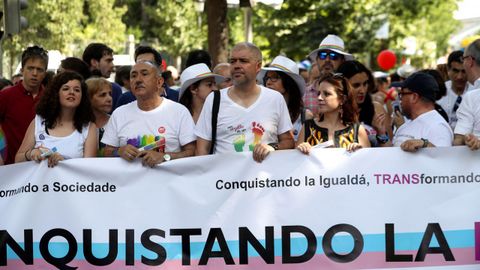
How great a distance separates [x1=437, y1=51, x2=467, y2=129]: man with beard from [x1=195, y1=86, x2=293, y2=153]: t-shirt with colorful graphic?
137 inches

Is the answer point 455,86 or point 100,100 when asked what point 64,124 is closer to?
point 100,100

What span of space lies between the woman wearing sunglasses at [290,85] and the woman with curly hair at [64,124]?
1.82m

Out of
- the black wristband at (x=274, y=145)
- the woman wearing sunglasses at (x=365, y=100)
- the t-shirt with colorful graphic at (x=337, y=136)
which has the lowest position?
the black wristband at (x=274, y=145)

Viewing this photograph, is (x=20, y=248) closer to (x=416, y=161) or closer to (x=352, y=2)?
(x=416, y=161)

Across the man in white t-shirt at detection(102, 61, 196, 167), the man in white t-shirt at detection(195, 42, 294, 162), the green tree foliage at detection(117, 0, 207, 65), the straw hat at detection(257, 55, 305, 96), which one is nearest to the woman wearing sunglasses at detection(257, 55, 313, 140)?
the straw hat at detection(257, 55, 305, 96)

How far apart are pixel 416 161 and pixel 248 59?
4.66 feet

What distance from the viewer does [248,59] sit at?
791 centimetres

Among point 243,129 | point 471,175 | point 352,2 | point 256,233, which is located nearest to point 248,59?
point 243,129

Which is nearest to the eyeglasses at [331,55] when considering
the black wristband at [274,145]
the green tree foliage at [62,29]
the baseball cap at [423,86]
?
the baseball cap at [423,86]

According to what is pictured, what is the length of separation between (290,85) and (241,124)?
1626mm

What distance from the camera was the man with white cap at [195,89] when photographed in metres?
9.28

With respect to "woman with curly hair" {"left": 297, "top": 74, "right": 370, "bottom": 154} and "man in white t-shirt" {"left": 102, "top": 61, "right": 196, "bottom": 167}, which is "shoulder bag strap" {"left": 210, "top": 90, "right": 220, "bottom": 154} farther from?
"woman with curly hair" {"left": 297, "top": 74, "right": 370, "bottom": 154}

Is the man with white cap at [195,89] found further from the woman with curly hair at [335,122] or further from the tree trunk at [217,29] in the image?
the tree trunk at [217,29]

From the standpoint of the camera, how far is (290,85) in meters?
9.30
